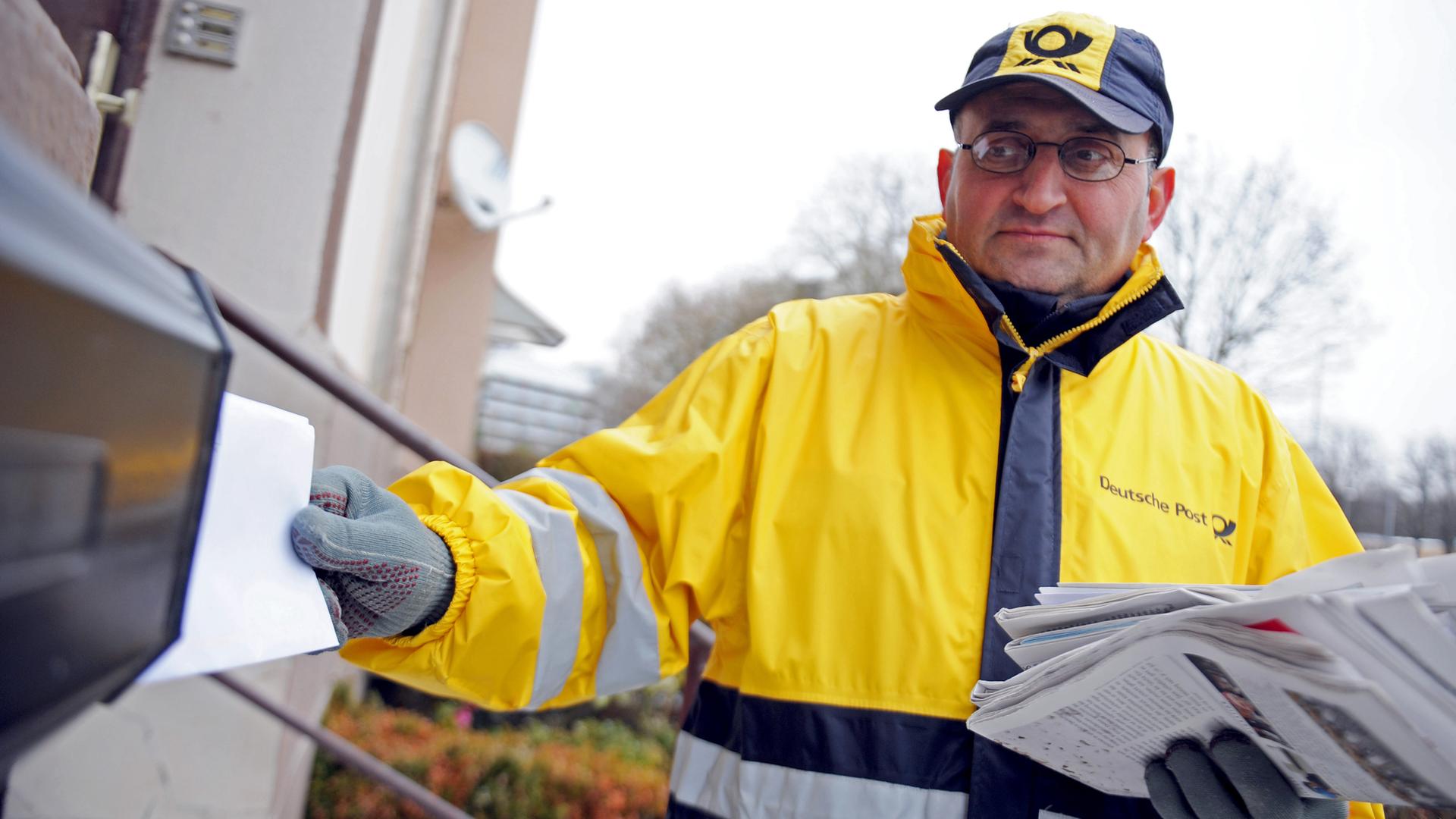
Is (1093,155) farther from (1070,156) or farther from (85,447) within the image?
(85,447)

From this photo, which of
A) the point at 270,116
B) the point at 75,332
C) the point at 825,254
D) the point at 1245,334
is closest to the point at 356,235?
the point at 270,116

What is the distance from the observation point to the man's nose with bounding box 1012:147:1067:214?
1728 mm

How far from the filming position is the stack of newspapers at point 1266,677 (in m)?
0.93

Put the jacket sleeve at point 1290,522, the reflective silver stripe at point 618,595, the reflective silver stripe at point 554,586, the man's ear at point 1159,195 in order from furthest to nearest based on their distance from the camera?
the man's ear at point 1159,195 < the jacket sleeve at point 1290,522 < the reflective silver stripe at point 618,595 < the reflective silver stripe at point 554,586

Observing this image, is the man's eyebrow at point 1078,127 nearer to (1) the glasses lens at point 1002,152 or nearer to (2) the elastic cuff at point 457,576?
(1) the glasses lens at point 1002,152

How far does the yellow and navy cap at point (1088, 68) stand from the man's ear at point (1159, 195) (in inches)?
4.7

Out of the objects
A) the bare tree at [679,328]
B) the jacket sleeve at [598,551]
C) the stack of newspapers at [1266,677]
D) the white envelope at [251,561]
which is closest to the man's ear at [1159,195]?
the jacket sleeve at [598,551]

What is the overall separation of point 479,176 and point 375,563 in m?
7.61

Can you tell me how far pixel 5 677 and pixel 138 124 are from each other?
301 centimetres

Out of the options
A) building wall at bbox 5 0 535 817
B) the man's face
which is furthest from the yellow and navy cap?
building wall at bbox 5 0 535 817

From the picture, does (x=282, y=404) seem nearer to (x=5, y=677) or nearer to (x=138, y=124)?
(x=138, y=124)

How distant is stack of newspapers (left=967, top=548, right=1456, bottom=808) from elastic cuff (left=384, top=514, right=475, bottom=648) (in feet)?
2.45

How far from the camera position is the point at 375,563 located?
3.93 ft

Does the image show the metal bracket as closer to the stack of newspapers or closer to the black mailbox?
the black mailbox
